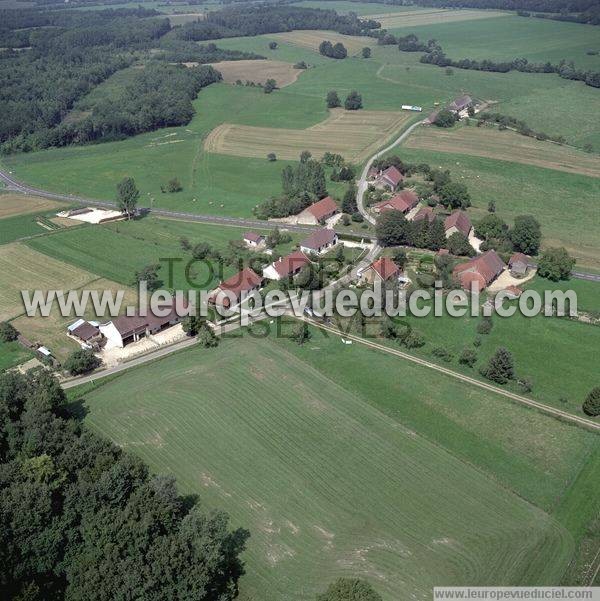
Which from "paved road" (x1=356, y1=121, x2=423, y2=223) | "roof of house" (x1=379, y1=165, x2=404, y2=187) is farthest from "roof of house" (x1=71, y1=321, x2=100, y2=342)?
"roof of house" (x1=379, y1=165, x2=404, y2=187)

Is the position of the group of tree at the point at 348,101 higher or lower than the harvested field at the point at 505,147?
higher

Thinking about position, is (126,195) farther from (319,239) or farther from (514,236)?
(514,236)

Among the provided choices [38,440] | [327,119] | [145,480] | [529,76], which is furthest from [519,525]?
[529,76]

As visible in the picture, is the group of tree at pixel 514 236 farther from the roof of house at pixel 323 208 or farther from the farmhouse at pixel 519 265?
the roof of house at pixel 323 208

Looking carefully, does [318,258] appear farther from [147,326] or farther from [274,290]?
[147,326]

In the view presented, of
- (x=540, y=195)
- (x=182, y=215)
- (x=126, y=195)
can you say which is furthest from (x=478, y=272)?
(x=126, y=195)

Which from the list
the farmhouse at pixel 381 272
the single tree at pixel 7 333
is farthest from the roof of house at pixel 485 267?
the single tree at pixel 7 333
